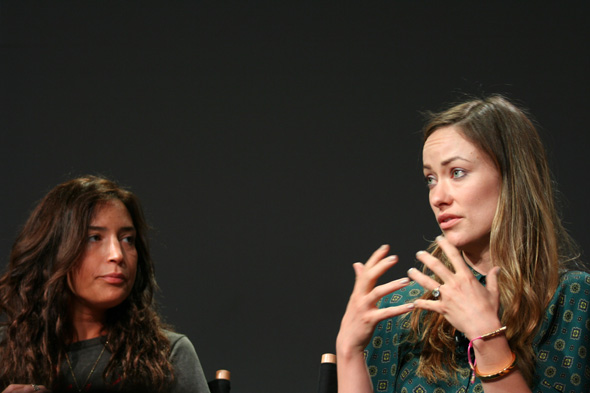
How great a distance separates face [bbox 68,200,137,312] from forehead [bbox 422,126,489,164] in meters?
0.86

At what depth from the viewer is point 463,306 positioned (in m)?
1.39

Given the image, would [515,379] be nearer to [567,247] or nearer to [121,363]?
[567,247]

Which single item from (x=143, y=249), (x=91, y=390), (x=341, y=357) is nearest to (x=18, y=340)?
(x=91, y=390)

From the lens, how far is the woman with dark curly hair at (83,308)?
6.30 feet

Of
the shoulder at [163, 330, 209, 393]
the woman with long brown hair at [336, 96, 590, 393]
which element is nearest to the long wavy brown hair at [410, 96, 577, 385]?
the woman with long brown hair at [336, 96, 590, 393]

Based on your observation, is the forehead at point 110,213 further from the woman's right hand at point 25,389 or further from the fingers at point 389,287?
the fingers at point 389,287

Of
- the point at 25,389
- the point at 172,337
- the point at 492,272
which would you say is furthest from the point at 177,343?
the point at 492,272

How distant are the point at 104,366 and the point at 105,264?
0.27 metres

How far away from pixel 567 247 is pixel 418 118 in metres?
0.92

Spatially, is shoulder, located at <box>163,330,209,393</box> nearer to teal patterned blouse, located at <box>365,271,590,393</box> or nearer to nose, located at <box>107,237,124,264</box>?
nose, located at <box>107,237,124,264</box>

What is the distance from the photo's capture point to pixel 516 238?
63.0 inches

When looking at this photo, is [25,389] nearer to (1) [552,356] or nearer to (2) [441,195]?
(2) [441,195]

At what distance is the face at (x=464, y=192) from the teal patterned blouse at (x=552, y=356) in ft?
0.42

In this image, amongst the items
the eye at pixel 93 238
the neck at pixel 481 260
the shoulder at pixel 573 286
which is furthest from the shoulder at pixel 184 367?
the shoulder at pixel 573 286
